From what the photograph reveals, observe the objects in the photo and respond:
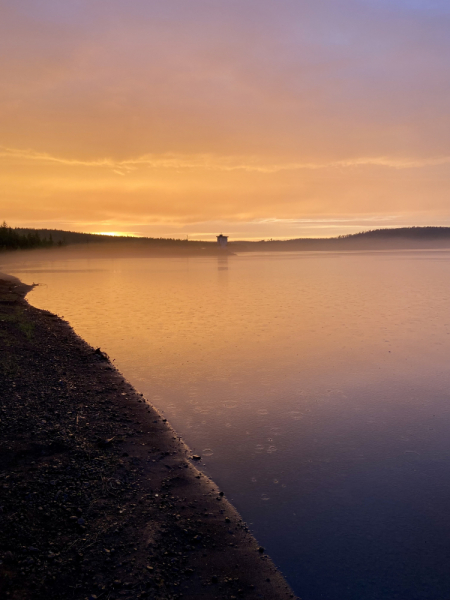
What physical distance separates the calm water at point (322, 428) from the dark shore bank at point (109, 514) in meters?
0.52

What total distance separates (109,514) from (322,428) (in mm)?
4948

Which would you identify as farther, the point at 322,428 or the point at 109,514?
the point at 322,428

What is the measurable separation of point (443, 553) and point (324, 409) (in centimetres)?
504

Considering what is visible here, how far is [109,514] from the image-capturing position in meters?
6.46

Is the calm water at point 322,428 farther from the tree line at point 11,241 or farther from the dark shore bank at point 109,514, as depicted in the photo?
the tree line at point 11,241

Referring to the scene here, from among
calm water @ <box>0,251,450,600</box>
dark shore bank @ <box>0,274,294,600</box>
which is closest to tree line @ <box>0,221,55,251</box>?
calm water @ <box>0,251,450,600</box>

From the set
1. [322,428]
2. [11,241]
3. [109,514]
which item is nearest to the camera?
[109,514]

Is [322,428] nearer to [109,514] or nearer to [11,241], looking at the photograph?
[109,514]

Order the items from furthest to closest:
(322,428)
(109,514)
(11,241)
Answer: (11,241) < (322,428) < (109,514)

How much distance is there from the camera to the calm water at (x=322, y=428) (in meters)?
6.01

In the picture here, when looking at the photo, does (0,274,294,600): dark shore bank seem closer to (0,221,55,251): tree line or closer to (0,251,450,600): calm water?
(0,251,450,600): calm water

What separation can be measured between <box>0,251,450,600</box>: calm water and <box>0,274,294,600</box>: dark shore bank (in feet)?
1.72

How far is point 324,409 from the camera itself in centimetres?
1098

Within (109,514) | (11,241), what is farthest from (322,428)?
(11,241)
